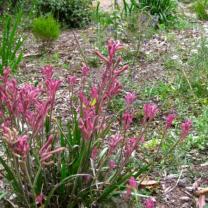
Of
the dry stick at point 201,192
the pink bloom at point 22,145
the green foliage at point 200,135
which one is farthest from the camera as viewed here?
the green foliage at point 200,135

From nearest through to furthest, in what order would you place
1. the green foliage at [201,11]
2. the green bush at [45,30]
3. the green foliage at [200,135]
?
1. the green foliage at [200,135]
2. the green bush at [45,30]
3. the green foliage at [201,11]

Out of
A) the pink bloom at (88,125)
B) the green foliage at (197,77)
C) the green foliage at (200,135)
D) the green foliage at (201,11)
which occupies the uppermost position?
the pink bloom at (88,125)

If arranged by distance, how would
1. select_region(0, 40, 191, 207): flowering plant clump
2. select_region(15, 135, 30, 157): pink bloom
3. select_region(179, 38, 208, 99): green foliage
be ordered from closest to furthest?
select_region(15, 135, 30, 157): pink bloom → select_region(0, 40, 191, 207): flowering plant clump → select_region(179, 38, 208, 99): green foliage

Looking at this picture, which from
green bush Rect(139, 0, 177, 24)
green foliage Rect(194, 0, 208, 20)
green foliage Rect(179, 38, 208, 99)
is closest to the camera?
green foliage Rect(179, 38, 208, 99)

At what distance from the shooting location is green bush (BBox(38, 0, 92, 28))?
6.88 metres

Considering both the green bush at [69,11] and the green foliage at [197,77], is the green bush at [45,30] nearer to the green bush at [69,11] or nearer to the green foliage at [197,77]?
the green bush at [69,11]

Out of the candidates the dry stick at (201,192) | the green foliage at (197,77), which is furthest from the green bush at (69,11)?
the dry stick at (201,192)

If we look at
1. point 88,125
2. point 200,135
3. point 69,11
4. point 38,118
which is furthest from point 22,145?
point 69,11

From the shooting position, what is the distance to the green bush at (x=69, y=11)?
6.88 m

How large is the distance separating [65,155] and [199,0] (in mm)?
6398

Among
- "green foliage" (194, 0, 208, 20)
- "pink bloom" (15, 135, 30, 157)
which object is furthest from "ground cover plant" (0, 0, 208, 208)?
"green foliage" (194, 0, 208, 20)

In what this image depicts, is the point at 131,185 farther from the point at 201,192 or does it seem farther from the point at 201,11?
the point at 201,11

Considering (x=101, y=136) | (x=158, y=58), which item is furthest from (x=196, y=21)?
(x=101, y=136)

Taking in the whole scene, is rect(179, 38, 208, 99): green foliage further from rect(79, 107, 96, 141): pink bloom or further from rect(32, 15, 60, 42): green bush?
rect(79, 107, 96, 141): pink bloom
